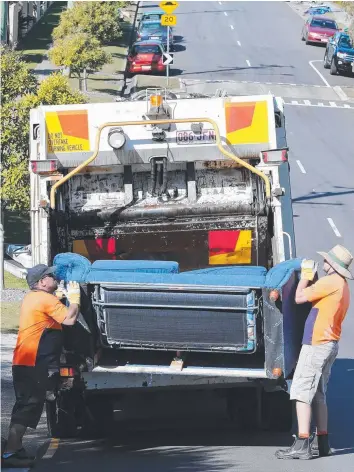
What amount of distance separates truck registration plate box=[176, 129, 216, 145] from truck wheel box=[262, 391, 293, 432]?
2307 mm

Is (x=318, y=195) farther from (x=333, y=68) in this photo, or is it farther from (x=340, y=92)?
(x=333, y=68)

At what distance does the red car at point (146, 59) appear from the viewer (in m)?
39.6

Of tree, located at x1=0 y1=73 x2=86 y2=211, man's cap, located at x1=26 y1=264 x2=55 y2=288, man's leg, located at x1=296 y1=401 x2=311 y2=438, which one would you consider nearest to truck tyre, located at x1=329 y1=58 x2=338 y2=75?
tree, located at x1=0 y1=73 x2=86 y2=211

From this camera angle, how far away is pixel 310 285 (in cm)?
891

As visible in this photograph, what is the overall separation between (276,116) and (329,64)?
33.1 m

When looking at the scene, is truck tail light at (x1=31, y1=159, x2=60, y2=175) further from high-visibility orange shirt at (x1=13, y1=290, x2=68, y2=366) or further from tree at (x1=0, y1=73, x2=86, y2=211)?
tree at (x1=0, y1=73, x2=86, y2=211)

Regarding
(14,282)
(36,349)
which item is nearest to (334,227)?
(14,282)

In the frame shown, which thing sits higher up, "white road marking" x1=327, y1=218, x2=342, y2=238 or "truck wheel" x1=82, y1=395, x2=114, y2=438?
"truck wheel" x1=82, y1=395, x2=114, y2=438

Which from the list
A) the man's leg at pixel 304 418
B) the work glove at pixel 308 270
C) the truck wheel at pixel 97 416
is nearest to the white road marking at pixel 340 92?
the truck wheel at pixel 97 416

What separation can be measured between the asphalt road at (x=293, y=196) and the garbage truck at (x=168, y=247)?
17.4 inches

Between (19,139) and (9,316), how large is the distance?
16.2 ft

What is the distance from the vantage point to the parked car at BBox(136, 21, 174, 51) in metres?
43.7

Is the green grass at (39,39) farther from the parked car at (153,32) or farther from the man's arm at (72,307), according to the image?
the man's arm at (72,307)

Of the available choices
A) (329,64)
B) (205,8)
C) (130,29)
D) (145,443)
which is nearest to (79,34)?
(329,64)
